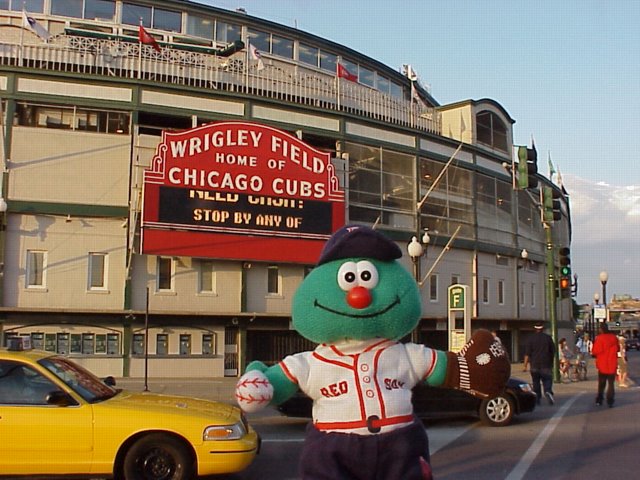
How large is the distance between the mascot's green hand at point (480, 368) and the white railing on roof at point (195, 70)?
19.2 metres

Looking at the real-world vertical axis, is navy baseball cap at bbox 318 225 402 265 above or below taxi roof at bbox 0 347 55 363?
above

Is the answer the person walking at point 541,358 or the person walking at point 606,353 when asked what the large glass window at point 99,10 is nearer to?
the person walking at point 541,358

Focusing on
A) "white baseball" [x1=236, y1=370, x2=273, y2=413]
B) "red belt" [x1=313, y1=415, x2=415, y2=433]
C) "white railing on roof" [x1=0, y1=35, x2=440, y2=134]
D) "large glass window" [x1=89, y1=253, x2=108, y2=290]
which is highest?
"white railing on roof" [x1=0, y1=35, x2=440, y2=134]

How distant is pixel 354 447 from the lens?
388cm

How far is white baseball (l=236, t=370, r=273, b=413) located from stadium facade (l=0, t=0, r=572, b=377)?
14.9 m

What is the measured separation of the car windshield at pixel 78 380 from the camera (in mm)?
7453

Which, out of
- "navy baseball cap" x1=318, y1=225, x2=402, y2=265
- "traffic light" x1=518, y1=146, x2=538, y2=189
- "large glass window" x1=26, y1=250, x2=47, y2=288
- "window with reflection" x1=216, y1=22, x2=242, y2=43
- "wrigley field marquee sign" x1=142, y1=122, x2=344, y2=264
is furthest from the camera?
"window with reflection" x1=216, y1=22, x2=242, y2=43

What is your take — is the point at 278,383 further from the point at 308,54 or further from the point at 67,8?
the point at 308,54

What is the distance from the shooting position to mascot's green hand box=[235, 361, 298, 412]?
3.96 metres

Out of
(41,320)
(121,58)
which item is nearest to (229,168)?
(121,58)

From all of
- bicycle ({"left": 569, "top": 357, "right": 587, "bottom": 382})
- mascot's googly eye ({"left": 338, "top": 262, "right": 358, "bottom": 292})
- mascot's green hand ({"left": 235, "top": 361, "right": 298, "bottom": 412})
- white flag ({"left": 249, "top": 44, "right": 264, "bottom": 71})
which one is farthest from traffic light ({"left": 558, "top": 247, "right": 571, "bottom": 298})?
mascot's green hand ({"left": 235, "top": 361, "right": 298, "bottom": 412})

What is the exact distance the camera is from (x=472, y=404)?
12.3 metres

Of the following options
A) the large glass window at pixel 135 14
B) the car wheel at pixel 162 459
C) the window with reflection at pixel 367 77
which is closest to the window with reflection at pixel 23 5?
the large glass window at pixel 135 14

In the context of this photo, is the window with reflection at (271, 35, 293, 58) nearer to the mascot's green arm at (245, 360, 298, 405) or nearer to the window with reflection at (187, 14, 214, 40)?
the window with reflection at (187, 14, 214, 40)
